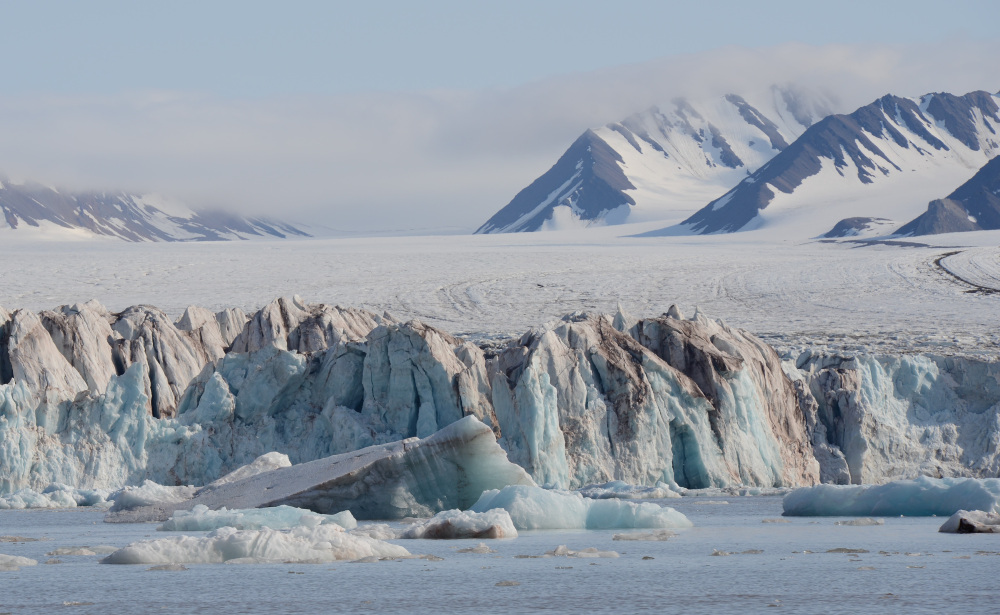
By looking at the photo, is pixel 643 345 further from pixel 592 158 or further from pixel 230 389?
pixel 592 158

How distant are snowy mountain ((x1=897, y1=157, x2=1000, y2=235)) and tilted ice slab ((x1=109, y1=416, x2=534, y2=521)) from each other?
9594 cm

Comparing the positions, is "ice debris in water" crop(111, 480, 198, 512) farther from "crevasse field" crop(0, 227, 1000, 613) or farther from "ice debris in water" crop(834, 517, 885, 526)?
"ice debris in water" crop(834, 517, 885, 526)

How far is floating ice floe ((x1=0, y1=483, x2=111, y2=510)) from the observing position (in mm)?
15516

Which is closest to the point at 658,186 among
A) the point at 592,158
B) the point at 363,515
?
the point at 592,158

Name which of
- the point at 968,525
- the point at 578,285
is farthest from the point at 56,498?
the point at 578,285

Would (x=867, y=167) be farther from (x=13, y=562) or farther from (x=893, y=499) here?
(x=13, y=562)

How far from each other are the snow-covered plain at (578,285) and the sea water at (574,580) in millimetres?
17033

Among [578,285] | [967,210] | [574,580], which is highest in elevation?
[967,210]

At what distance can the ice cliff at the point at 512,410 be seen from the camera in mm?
17172

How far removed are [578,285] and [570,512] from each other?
1210 inches

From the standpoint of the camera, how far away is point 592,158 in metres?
190

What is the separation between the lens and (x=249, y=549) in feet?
26.2

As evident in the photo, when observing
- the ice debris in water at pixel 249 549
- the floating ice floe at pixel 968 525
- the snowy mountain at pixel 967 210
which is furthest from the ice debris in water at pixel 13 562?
the snowy mountain at pixel 967 210

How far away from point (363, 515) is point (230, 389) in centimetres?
730
